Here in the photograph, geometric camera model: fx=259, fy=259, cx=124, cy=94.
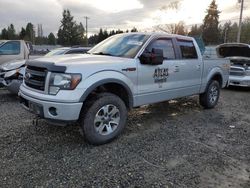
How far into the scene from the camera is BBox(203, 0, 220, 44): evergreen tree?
63.6 metres

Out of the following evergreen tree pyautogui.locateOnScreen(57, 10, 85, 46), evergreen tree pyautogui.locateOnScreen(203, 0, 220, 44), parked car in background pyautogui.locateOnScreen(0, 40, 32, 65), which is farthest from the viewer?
evergreen tree pyautogui.locateOnScreen(57, 10, 85, 46)

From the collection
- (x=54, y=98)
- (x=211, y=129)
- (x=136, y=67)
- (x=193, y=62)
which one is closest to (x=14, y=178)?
(x=54, y=98)

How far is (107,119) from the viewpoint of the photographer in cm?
434

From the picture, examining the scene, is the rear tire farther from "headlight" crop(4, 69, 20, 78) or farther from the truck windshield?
"headlight" crop(4, 69, 20, 78)

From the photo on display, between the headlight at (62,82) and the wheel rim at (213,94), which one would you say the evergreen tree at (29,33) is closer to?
the wheel rim at (213,94)

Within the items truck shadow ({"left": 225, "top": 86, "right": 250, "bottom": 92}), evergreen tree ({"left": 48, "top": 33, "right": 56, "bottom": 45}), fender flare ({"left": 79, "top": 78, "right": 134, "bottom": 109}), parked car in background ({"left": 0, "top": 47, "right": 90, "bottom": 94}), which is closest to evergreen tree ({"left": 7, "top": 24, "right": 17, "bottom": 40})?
evergreen tree ({"left": 48, "top": 33, "right": 56, "bottom": 45})

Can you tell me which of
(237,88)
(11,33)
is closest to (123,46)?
(237,88)

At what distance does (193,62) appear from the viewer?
6059 mm

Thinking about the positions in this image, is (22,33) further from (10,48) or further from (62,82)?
(62,82)

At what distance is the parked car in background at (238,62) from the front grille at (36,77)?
28.3 feet

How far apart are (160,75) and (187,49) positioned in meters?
1.34

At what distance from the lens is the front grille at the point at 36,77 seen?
4015 mm

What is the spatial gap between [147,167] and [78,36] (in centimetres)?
7560

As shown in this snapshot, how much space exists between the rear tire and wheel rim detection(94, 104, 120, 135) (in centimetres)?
335
